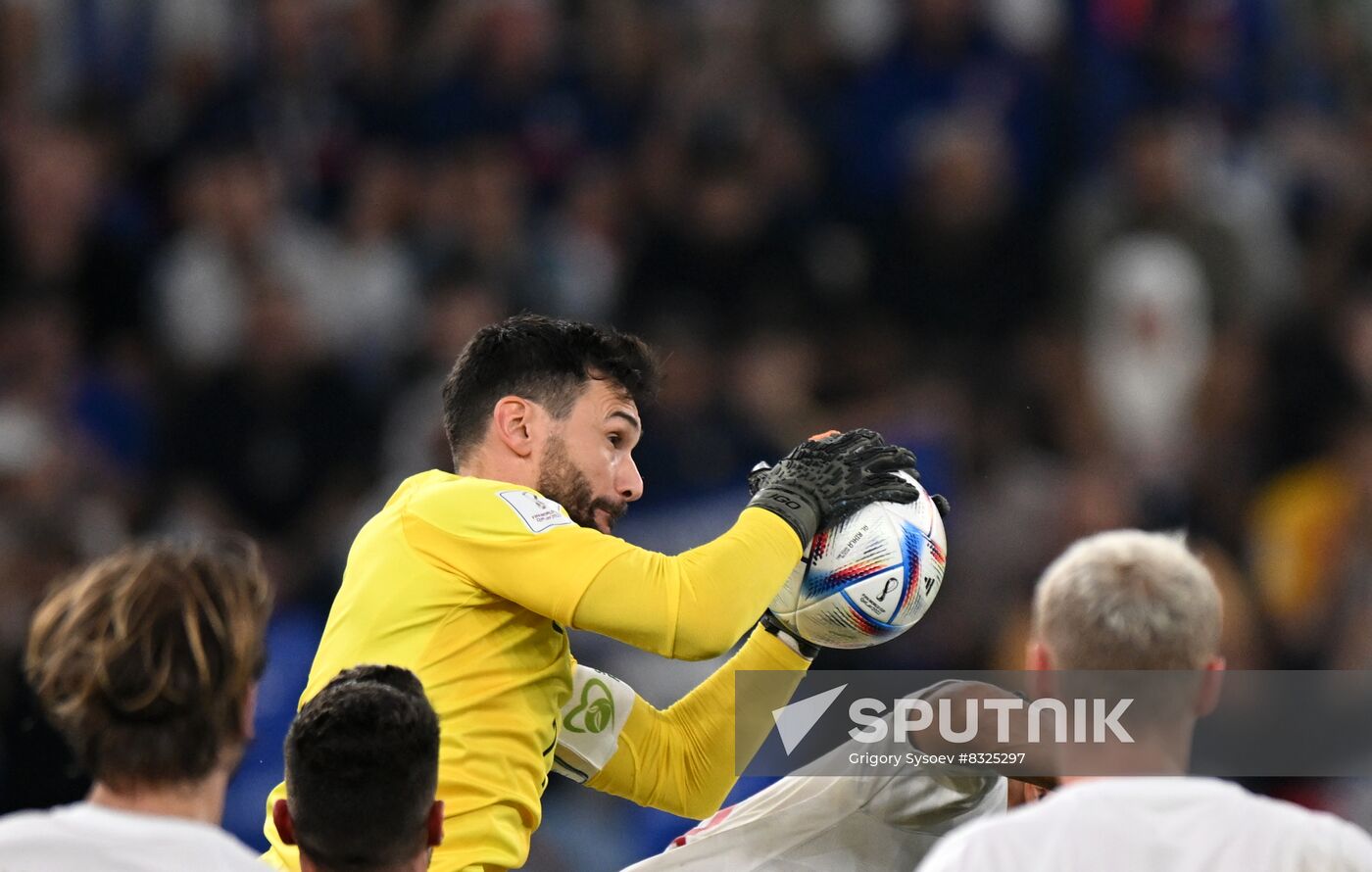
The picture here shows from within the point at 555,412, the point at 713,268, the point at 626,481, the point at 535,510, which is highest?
the point at 713,268

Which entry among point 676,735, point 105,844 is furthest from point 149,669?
point 676,735

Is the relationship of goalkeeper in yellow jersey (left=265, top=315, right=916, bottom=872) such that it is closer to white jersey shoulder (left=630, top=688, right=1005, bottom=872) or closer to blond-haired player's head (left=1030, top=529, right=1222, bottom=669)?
white jersey shoulder (left=630, top=688, right=1005, bottom=872)

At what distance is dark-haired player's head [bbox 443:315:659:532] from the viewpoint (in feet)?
11.4

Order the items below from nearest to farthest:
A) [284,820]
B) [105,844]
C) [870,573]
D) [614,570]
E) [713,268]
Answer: [105,844] < [284,820] < [614,570] < [870,573] < [713,268]

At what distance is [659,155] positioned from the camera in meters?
8.08

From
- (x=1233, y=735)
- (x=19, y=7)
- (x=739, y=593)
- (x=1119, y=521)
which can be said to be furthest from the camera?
(x=19, y=7)

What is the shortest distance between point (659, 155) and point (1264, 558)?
325 cm

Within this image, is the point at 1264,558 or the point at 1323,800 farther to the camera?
the point at 1264,558

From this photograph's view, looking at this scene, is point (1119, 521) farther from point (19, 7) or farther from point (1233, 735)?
point (19, 7)

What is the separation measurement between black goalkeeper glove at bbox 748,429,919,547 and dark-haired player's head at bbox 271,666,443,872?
930 mm

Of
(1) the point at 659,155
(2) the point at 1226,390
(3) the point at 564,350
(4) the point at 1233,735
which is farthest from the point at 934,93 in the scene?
(3) the point at 564,350

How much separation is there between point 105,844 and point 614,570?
1150 mm

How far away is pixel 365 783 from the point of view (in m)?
2.63
